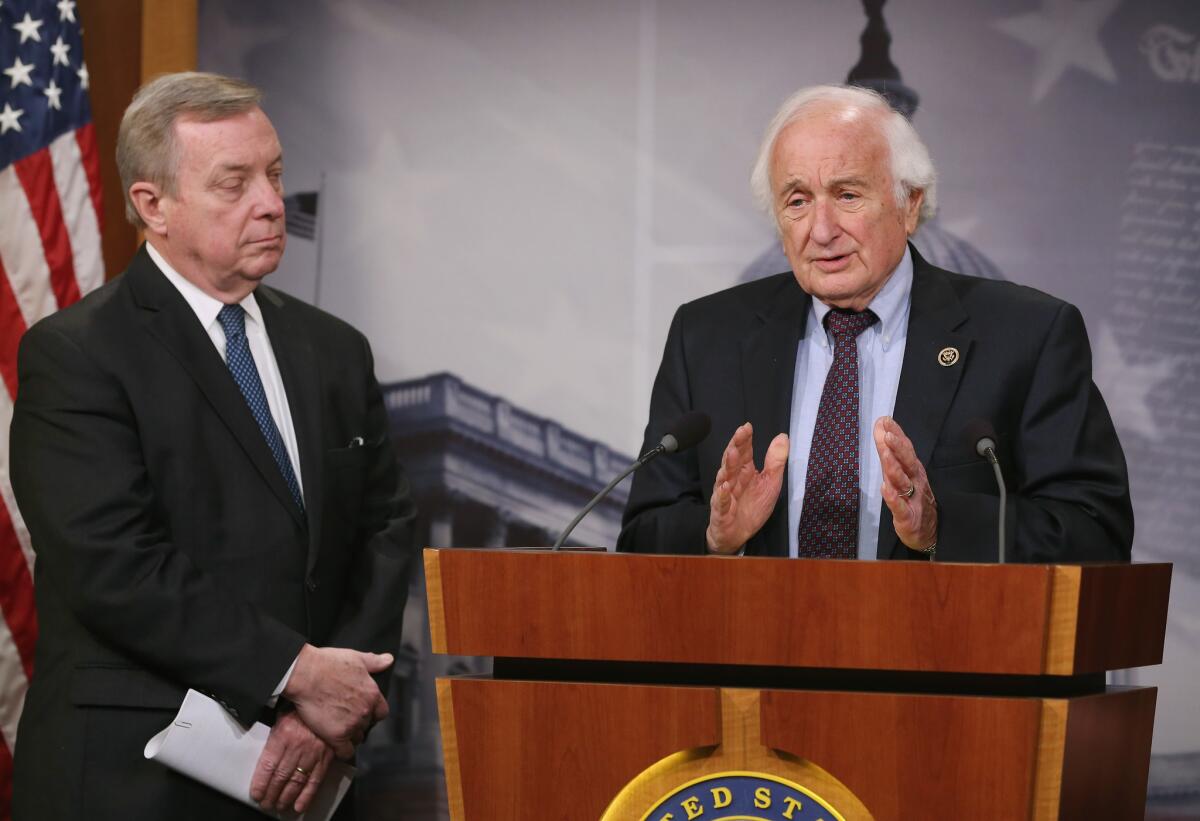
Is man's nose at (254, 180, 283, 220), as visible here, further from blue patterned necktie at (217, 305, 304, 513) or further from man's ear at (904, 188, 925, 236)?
man's ear at (904, 188, 925, 236)

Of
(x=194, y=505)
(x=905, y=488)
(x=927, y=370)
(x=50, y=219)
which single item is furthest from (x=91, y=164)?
(x=905, y=488)

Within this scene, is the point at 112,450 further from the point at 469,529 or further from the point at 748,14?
the point at 748,14

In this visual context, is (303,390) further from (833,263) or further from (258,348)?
(833,263)

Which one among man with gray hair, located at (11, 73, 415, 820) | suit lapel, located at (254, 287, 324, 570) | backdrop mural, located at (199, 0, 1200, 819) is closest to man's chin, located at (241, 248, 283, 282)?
man with gray hair, located at (11, 73, 415, 820)

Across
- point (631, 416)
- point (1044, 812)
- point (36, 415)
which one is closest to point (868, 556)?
point (1044, 812)

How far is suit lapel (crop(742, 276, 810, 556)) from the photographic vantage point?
7.81ft

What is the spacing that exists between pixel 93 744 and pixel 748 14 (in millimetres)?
2807

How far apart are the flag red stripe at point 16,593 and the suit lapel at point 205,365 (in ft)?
3.02

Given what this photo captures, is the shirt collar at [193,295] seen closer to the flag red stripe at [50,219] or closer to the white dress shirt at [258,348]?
the white dress shirt at [258,348]

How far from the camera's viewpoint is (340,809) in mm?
2871

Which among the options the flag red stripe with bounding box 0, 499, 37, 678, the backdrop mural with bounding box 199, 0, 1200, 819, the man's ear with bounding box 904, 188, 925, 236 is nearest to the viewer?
the man's ear with bounding box 904, 188, 925, 236

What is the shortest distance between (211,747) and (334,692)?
0.23 metres

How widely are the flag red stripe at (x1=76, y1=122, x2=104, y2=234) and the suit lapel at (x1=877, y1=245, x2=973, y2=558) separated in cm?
214

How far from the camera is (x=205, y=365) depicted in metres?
2.72
